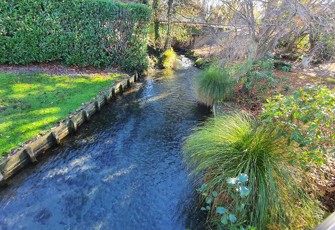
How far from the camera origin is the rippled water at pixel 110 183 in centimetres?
391

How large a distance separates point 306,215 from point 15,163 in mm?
5970

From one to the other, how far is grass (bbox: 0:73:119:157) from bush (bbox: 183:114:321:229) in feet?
15.3

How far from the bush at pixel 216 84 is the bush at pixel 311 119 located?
483cm

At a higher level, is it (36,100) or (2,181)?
(36,100)

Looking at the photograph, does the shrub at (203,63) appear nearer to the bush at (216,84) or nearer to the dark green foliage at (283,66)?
the dark green foliage at (283,66)

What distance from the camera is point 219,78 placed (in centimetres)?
816

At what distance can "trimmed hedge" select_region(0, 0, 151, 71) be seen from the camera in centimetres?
961

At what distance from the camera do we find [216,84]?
26.8 feet

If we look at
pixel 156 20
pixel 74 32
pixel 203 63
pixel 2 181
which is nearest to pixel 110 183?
pixel 2 181

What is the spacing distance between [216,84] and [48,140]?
625 cm

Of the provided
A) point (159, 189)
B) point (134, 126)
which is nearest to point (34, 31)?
point (134, 126)

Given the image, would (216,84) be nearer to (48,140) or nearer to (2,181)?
(48,140)

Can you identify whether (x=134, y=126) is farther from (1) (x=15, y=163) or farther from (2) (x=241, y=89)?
(2) (x=241, y=89)

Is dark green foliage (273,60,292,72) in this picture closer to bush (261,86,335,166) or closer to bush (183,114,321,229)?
bush (183,114,321,229)
